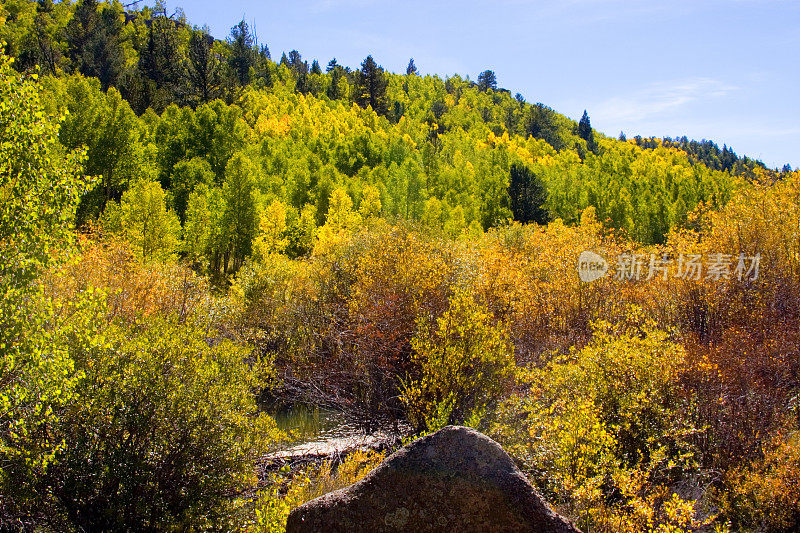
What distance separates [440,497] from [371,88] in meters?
119

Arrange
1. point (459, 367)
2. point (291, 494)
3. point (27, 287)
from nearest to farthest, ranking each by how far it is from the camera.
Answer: point (291, 494) < point (27, 287) < point (459, 367)

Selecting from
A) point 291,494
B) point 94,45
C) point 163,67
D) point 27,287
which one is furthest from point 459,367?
point 94,45

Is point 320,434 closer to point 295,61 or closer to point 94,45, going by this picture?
point 94,45

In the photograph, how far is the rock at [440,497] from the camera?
7918mm

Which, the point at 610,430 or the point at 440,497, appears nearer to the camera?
the point at 440,497

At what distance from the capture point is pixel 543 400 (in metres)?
15.2

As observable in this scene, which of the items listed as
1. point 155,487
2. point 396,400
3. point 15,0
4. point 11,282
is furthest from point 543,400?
point 15,0

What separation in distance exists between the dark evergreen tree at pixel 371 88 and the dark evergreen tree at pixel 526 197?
189 feet

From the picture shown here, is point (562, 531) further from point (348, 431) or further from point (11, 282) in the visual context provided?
point (348, 431)

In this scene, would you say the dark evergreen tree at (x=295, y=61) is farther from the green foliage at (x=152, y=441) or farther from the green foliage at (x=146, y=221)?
the green foliage at (x=152, y=441)

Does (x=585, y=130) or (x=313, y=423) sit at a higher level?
(x=585, y=130)

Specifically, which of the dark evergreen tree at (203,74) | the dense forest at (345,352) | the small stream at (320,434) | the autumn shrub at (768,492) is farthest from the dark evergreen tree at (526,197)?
the autumn shrub at (768,492)

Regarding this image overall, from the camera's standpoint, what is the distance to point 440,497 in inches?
319

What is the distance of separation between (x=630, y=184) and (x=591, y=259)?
6006 cm
